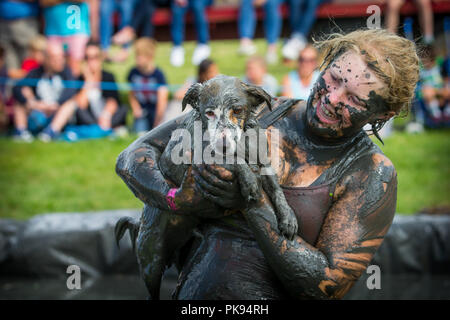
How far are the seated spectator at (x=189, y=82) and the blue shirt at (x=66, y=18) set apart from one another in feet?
6.14

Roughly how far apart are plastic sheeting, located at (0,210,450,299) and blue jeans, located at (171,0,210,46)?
19.6 ft

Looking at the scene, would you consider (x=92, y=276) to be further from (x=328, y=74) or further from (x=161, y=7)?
(x=161, y=7)

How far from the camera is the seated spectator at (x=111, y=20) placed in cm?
958

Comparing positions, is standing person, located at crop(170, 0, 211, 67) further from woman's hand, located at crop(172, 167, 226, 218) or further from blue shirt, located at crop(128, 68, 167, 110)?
woman's hand, located at crop(172, 167, 226, 218)

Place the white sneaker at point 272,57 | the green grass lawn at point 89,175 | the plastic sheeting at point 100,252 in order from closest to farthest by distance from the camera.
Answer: the plastic sheeting at point 100,252, the green grass lawn at point 89,175, the white sneaker at point 272,57

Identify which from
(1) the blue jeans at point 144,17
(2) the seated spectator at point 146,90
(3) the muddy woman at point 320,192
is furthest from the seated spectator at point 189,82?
(3) the muddy woman at point 320,192

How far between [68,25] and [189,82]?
2199 millimetres

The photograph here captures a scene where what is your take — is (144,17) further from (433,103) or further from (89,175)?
(433,103)

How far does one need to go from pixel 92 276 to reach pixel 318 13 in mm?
7099

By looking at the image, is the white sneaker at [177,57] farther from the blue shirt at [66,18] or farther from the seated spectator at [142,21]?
the blue shirt at [66,18]

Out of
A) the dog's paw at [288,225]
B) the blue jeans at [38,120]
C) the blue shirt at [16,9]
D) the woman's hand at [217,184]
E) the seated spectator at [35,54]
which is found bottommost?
the blue jeans at [38,120]

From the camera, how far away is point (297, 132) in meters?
2.63

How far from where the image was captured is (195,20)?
10.2m
